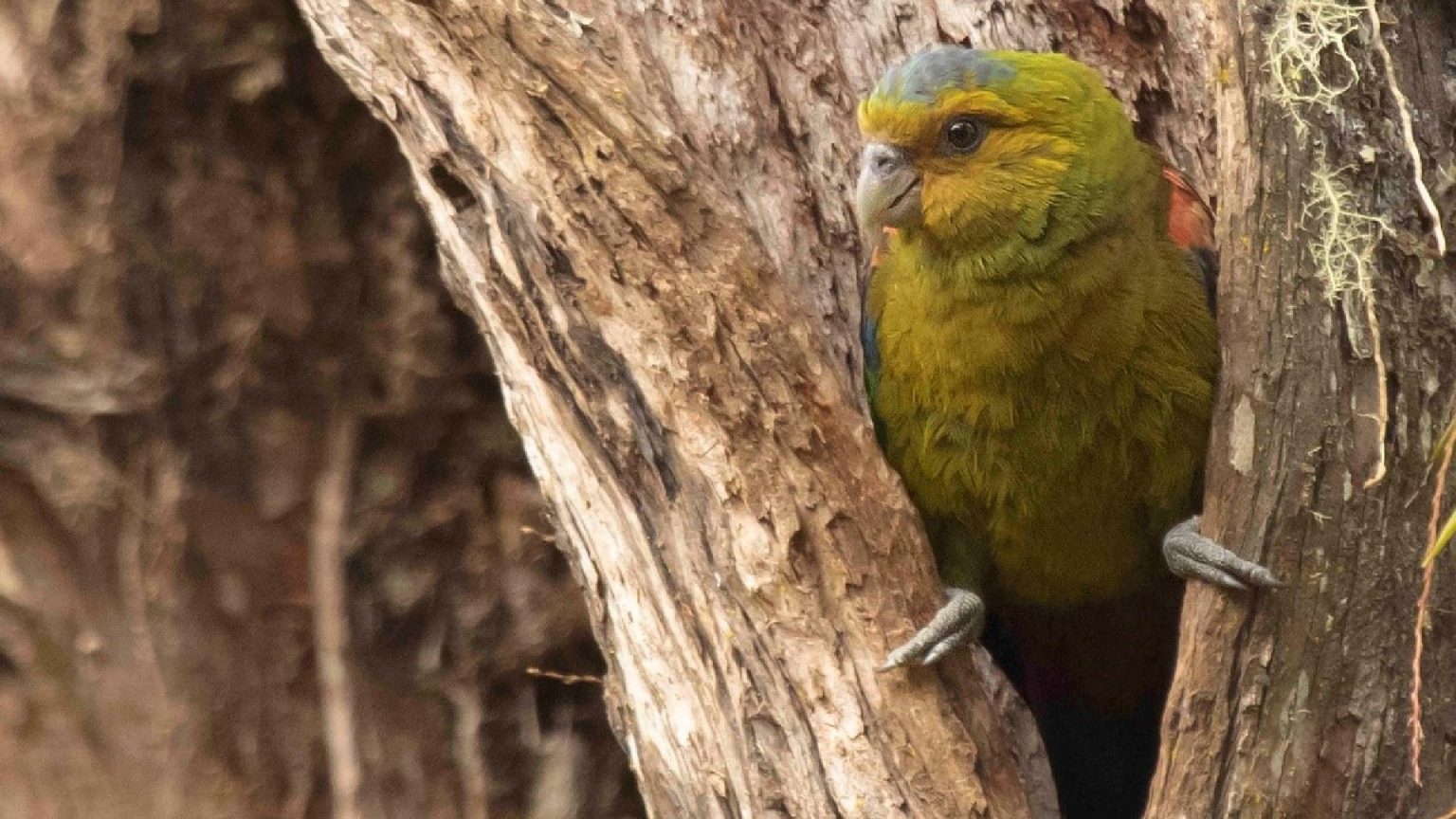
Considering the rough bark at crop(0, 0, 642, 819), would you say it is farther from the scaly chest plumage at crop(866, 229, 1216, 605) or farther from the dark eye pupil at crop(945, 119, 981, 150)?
the dark eye pupil at crop(945, 119, 981, 150)

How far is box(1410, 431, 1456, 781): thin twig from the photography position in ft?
6.94

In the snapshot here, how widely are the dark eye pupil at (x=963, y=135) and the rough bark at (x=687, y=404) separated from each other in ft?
1.14

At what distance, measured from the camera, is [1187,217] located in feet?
8.91

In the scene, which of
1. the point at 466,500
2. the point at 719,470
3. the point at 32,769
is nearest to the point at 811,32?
the point at 719,470

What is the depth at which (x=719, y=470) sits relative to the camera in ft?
8.00

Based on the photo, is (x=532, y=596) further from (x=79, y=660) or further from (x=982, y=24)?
(x=982, y=24)

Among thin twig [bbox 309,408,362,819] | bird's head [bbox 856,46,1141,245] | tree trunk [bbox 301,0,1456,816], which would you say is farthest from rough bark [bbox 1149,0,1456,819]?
thin twig [bbox 309,408,362,819]

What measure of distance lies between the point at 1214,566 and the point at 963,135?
2.78ft

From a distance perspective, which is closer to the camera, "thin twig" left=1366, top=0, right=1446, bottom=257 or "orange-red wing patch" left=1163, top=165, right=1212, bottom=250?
"thin twig" left=1366, top=0, right=1446, bottom=257

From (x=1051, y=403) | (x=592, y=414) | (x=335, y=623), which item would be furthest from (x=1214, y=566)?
(x=335, y=623)

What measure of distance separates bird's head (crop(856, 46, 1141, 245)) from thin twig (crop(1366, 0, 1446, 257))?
50cm

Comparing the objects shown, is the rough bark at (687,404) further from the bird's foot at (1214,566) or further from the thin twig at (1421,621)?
the thin twig at (1421,621)

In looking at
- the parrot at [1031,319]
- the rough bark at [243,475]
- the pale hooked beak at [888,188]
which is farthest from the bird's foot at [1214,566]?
the rough bark at [243,475]

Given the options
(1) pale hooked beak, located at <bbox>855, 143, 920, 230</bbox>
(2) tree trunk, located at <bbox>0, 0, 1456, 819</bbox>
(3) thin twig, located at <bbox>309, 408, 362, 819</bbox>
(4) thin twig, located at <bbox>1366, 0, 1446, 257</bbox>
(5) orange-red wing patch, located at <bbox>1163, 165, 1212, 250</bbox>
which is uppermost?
(4) thin twig, located at <bbox>1366, 0, 1446, 257</bbox>
